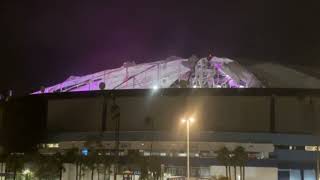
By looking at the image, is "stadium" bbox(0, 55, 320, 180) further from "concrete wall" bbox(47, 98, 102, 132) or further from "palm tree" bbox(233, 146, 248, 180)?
"palm tree" bbox(233, 146, 248, 180)

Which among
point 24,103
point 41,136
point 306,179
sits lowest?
point 306,179

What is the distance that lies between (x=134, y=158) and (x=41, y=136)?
31.6 meters

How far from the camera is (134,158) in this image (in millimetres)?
86750

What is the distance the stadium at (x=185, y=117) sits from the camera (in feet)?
305

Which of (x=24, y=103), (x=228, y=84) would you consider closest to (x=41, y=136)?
(x=24, y=103)

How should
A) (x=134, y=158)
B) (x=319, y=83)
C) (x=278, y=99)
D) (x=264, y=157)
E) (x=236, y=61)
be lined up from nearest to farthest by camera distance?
(x=134, y=158) → (x=264, y=157) → (x=278, y=99) → (x=319, y=83) → (x=236, y=61)

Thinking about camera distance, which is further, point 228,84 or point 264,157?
point 228,84

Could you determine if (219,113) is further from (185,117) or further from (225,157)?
(225,157)

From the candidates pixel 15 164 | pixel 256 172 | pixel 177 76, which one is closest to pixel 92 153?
pixel 15 164

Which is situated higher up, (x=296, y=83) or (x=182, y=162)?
(x=296, y=83)

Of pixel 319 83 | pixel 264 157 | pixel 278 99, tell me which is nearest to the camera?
pixel 264 157

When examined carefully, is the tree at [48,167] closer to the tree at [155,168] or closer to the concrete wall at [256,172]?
the tree at [155,168]

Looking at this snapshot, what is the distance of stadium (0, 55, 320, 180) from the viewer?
93062mm

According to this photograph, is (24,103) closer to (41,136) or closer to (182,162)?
(41,136)
